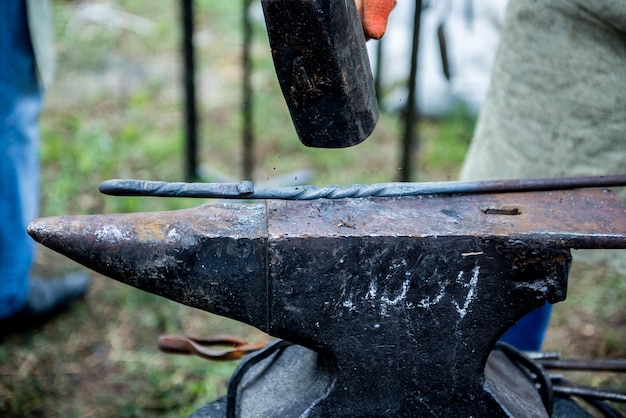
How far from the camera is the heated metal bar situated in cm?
124

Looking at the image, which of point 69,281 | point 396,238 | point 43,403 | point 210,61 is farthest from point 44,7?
point 210,61

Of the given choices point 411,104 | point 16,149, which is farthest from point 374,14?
point 411,104

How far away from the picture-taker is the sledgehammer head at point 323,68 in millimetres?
1192

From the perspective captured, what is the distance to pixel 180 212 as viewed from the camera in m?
1.23

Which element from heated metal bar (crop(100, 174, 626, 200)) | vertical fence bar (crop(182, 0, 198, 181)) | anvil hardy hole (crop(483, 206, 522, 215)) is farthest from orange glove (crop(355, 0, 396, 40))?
vertical fence bar (crop(182, 0, 198, 181))

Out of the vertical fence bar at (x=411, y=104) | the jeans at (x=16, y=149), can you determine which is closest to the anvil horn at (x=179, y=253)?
the jeans at (x=16, y=149)

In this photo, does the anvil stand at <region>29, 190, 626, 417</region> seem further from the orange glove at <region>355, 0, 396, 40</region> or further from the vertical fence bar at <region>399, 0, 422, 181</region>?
the vertical fence bar at <region>399, 0, 422, 181</region>

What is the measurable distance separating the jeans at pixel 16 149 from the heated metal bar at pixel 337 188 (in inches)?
42.8

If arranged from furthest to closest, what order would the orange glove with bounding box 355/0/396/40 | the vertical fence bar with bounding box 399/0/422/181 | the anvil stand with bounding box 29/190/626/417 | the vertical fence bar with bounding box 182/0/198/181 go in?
1. the vertical fence bar with bounding box 182/0/198/181
2. the vertical fence bar with bounding box 399/0/422/181
3. the orange glove with bounding box 355/0/396/40
4. the anvil stand with bounding box 29/190/626/417

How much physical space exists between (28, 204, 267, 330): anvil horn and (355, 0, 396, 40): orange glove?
0.44 m

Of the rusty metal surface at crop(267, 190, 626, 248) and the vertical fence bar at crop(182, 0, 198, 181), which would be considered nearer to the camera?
the rusty metal surface at crop(267, 190, 626, 248)

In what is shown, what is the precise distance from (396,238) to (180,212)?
37 centimetres

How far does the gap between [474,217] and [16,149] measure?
1.56 m

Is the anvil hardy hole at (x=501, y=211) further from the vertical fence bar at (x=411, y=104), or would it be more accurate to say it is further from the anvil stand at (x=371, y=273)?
the vertical fence bar at (x=411, y=104)
